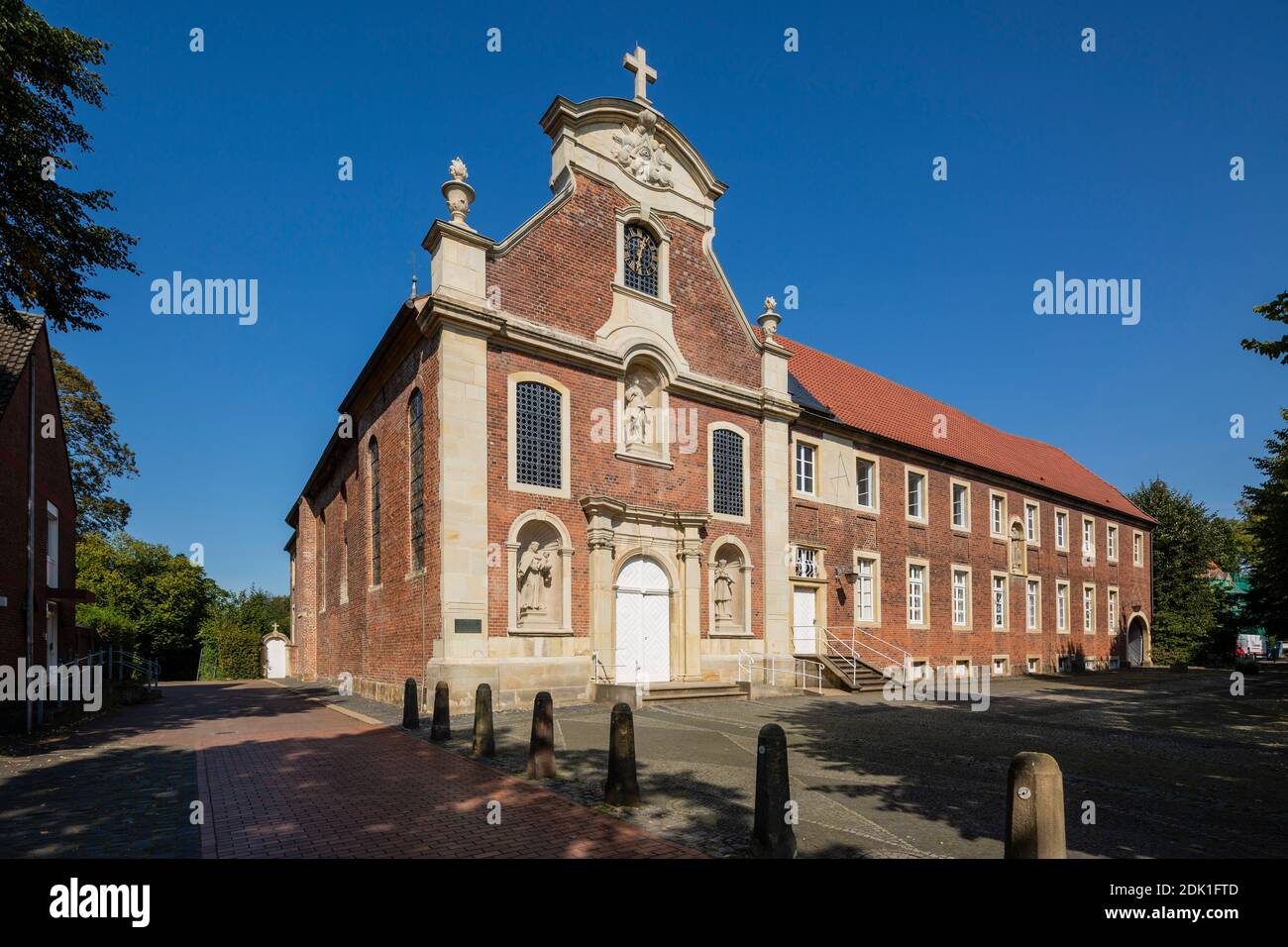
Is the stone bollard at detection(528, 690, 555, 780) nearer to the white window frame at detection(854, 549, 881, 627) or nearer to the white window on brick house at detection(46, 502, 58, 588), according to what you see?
the white window on brick house at detection(46, 502, 58, 588)

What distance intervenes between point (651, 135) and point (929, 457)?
578 inches

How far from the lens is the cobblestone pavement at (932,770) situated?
6031 mm

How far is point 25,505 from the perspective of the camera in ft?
47.2

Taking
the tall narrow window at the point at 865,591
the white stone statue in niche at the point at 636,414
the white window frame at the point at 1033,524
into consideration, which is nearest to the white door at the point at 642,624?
the white stone statue in niche at the point at 636,414

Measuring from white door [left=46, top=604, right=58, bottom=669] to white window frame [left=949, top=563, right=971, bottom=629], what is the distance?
85.0 feet

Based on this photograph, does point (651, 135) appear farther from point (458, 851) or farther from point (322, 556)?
point (322, 556)

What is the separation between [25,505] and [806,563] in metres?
18.2

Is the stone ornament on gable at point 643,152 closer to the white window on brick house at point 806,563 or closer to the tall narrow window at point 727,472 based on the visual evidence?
the tall narrow window at point 727,472

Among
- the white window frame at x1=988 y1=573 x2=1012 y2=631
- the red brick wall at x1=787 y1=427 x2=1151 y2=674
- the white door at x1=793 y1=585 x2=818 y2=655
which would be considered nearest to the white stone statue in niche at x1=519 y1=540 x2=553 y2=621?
the red brick wall at x1=787 y1=427 x2=1151 y2=674

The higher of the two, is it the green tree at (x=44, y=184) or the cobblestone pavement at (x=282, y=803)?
the green tree at (x=44, y=184)

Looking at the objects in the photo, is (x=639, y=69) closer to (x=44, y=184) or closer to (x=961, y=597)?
(x=44, y=184)

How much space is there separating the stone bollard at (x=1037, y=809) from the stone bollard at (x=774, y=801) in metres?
1.48

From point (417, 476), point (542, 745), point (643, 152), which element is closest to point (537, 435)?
point (417, 476)

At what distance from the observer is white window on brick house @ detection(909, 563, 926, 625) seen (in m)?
24.7
